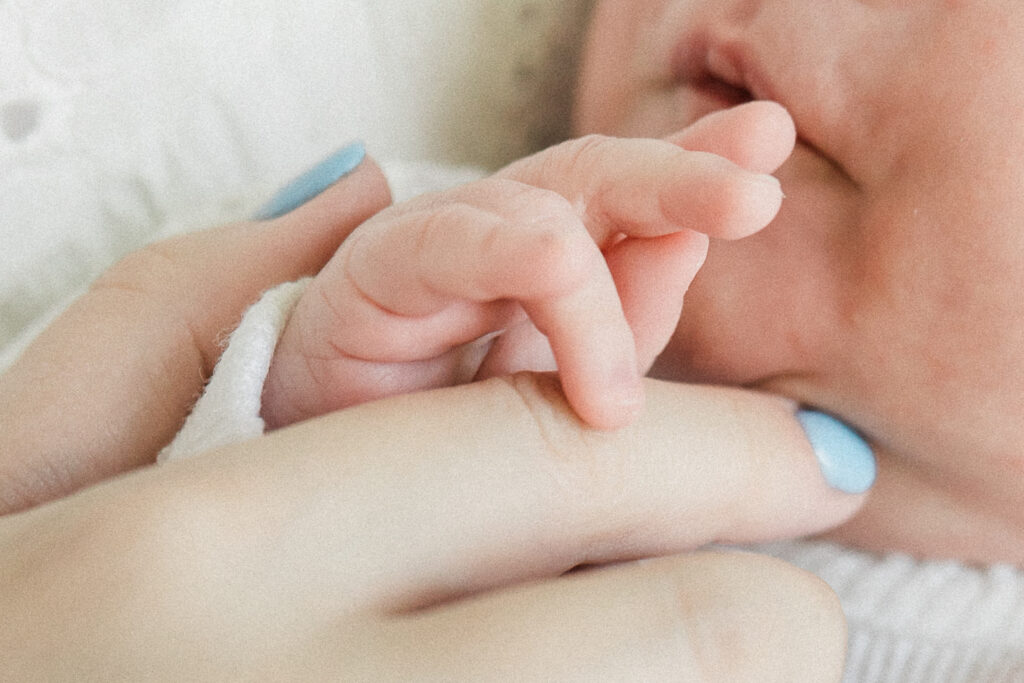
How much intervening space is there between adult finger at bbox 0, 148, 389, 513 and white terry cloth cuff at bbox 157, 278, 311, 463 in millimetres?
80

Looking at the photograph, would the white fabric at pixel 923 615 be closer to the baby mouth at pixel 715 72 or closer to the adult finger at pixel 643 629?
the adult finger at pixel 643 629

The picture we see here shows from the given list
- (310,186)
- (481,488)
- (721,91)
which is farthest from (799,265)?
(310,186)

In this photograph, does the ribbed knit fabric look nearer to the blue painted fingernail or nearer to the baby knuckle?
the blue painted fingernail

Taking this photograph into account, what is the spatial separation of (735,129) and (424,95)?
56cm

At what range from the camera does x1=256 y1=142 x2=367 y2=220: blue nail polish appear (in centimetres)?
68

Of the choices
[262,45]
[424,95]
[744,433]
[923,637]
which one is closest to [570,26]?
[424,95]

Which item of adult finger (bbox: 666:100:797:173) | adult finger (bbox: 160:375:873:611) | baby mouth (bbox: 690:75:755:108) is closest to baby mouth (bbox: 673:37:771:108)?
baby mouth (bbox: 690:75:755:108)

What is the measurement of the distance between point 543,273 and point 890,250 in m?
0.26

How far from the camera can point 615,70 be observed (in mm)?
709

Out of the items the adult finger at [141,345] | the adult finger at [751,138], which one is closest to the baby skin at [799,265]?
the adult finger at [751,138]

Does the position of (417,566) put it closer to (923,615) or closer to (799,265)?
(799,265)

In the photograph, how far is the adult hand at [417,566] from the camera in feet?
1.00

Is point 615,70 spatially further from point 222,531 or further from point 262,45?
point 222,531

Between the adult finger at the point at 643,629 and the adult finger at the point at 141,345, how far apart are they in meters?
0.28
